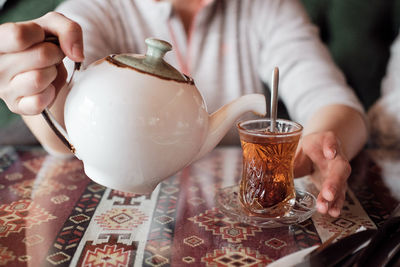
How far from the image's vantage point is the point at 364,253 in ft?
1.54

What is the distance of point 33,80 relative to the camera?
1.65ft

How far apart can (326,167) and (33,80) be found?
0.54 m

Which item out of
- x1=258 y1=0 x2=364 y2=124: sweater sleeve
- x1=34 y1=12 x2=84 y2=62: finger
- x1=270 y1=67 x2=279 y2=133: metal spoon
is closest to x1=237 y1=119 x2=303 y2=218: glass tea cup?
x1=270 y1=67 x2=279 y2=133: metal spoon

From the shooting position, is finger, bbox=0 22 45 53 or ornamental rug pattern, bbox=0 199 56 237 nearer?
finger, bbox=0 22 45 53

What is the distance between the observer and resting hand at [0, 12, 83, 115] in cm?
49

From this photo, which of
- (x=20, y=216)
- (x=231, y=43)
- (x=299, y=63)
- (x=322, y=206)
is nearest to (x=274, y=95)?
(x=322, y=206)

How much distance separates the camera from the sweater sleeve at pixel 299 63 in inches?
41.1

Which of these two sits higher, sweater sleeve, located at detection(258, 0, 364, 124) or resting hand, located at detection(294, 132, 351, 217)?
sweater sleeve, located at detection(258, 0, 364, 124)

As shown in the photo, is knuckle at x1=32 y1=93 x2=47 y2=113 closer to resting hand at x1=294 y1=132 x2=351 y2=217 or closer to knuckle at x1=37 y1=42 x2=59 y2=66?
knuckle at x1=37 y1=42 x2=59 y2=66

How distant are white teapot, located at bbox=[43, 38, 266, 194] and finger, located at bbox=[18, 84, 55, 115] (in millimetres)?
18

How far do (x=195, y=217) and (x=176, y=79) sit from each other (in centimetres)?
26

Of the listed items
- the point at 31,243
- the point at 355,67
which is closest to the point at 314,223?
the point at 31,243

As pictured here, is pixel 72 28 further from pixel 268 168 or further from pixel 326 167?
pixel 326 167

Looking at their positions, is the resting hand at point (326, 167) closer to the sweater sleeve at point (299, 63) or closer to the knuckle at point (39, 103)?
the sweater sleeve at point (299, 63)
